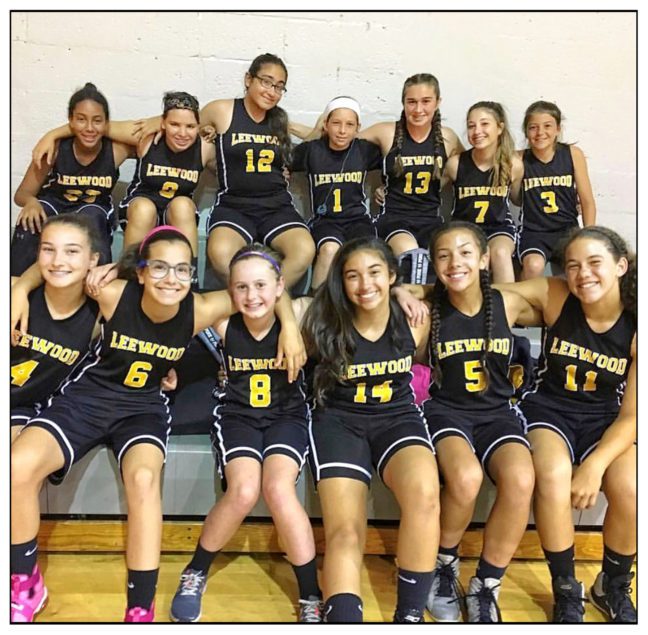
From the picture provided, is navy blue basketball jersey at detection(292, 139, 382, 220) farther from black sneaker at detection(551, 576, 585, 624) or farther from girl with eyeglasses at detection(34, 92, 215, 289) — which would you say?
black sneaker at detection(551, 576, 585, 624)

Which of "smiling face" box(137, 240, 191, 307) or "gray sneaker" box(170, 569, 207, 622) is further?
"smiling face" box(137, 240, 191, 307)

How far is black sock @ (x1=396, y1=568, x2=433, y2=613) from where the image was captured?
4.96 feet

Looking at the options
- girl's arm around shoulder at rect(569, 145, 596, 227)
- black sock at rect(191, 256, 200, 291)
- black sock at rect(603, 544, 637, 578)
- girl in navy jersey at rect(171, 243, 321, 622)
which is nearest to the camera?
girl in navy jersey at rect(171, 243, 321, 622)

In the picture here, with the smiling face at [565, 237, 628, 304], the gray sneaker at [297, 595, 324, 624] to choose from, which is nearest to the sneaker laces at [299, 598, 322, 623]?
the gray sneaker at [297, 595, 324, 624]

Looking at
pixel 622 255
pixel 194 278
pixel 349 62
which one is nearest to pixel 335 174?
pixel 349 62

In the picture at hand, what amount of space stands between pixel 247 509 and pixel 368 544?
1.46ft

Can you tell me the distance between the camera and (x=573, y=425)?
1.77 meters

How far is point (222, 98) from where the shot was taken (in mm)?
2615

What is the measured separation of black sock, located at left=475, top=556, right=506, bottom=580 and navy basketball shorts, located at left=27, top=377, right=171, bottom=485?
0.88 metres

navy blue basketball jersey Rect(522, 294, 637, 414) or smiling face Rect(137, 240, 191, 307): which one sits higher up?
smiling face Rect(137, 240, 191, 307)

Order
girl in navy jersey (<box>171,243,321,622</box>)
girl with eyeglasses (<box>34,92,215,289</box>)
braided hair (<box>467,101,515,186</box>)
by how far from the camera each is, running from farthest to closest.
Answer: braided hair (<box>467,101,515,186</box>) → girl with eyeglasses (<box>34,92,215,289</box>) → girl in navy jersey (<box>171,243,321,622</box>)

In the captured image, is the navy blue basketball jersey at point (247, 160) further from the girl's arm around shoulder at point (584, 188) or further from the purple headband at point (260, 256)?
the girl's arm around shoulder at point (584, 188)

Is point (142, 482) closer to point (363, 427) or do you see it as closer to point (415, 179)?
point (363, 427)
